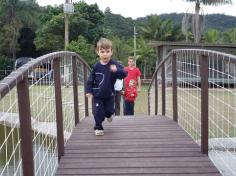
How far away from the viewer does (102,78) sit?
6023 mm

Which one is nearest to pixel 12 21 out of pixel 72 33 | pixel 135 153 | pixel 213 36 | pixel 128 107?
pixel 72 33

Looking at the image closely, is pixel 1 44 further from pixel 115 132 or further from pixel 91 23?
pixel 115 132

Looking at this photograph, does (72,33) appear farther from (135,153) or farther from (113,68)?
(135,153)

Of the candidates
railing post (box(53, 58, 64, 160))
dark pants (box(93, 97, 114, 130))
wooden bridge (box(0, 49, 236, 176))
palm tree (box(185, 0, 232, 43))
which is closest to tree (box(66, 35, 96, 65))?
palm tree (box(185, 0, 232, 43))

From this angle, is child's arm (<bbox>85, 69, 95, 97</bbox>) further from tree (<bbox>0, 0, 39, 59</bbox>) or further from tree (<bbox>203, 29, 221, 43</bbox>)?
tree (<bbox>0, 0, 39, 59</bbox>)

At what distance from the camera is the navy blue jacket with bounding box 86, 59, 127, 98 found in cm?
601

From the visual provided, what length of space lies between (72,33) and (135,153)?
35482mm

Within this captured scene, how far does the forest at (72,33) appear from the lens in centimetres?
3840

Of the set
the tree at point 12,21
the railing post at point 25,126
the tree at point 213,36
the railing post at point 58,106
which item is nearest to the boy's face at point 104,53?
the railing post at point 58,106

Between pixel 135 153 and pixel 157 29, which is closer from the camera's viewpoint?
pixel 135 153

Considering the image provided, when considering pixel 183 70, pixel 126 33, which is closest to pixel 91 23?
pixel 126 33

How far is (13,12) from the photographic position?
4275 cm

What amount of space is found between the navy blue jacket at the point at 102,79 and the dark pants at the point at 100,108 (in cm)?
10

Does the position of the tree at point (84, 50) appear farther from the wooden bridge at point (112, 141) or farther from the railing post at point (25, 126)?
the railing post at point (25, 126)
